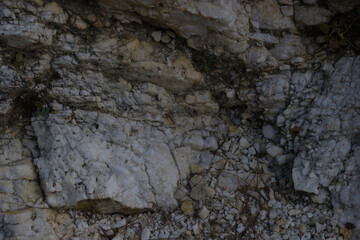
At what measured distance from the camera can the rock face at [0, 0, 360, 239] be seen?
366 centimetres

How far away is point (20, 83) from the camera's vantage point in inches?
145

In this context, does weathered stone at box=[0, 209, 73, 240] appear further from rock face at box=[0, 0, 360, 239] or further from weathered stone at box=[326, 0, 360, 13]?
weathered stone at box=[326, 0, 360, 13]

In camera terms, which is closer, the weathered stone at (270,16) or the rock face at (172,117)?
the rock face at (172,117)

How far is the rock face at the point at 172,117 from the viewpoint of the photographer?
12.0 ft

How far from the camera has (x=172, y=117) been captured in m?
Answer: 4.48

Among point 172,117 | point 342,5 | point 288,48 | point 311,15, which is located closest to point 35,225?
point 172,117

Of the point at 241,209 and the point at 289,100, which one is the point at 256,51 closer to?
the point at 289,100

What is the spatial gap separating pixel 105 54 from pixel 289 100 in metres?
2.40

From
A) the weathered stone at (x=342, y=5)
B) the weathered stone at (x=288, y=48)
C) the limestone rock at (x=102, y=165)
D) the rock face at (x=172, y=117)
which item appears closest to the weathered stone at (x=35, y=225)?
the rock face at (x=172, y=117)

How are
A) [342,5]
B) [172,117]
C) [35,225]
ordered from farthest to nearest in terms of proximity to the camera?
1. [172,117]
2. [342,5]
3. [35,225]

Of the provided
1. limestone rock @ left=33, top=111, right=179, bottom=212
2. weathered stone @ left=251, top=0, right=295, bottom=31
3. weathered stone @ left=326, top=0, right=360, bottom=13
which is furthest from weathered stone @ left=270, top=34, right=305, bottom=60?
limestone rock @ left=33, top=111, right=179, bottom=212

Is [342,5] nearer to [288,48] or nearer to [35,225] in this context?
[288,48]

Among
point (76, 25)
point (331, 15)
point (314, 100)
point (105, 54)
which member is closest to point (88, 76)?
point (105, 54)

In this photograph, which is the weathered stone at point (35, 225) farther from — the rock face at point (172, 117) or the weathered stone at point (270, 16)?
the weathered stone at point (270, 16)
